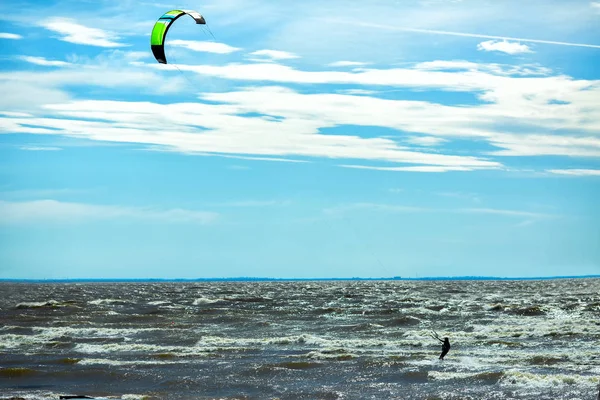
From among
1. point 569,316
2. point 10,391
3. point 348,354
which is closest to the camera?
point 10,391

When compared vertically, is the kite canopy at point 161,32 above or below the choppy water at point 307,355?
above

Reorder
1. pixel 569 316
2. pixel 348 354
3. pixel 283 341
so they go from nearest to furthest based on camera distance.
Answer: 1. pixel 348 354
2. pixel 283 341
3. pixel 569 316

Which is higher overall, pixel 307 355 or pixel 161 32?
pixel 161 32

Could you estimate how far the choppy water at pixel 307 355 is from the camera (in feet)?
65.6

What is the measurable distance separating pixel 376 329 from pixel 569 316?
10.4 metres

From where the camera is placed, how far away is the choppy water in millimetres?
20000

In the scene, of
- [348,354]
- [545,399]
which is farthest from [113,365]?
[545,399]

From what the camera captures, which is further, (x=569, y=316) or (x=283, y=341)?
(x=569, y=316)

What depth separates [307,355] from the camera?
25.6 metres

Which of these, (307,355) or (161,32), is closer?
(161,32)

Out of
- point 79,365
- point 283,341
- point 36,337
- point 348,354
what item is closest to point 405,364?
point 348,354

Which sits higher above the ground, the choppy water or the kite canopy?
the kite canopy

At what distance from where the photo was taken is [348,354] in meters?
25.9

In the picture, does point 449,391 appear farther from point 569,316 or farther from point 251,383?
point 569,316
